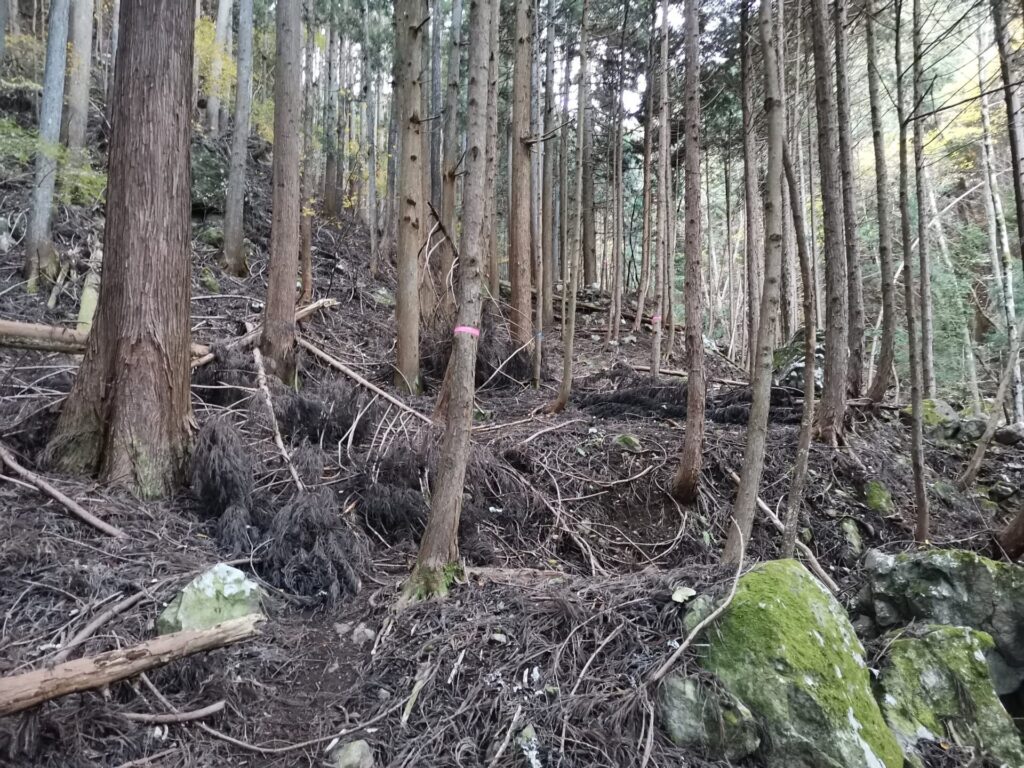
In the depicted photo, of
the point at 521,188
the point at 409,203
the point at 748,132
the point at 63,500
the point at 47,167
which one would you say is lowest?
the point at 63,500

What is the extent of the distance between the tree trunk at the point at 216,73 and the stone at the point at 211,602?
50.0 feet

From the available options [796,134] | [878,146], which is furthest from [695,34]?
[796,134]

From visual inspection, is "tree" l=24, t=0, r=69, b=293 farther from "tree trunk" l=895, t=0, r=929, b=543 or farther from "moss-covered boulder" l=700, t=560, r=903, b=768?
"tree trunk" l=895, t=0, r=929, b=543

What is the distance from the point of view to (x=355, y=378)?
6199 mm

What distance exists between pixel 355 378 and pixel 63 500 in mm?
3108

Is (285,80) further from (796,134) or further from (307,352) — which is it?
(796,134)

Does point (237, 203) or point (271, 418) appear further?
point (237, 203)

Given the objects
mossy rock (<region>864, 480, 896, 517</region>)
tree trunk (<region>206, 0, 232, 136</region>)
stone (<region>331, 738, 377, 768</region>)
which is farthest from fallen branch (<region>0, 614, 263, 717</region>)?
tree trunk (<region>206, 0, 232, 136</region>)

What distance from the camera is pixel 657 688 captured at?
250cm

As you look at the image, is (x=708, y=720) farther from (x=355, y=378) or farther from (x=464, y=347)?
(x=355, y=378)

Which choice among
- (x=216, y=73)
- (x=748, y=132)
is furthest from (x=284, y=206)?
(x=216, y=73)

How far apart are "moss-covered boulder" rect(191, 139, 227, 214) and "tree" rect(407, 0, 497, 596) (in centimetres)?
942

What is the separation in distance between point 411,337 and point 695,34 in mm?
3974

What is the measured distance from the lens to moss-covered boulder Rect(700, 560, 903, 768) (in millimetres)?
2297
